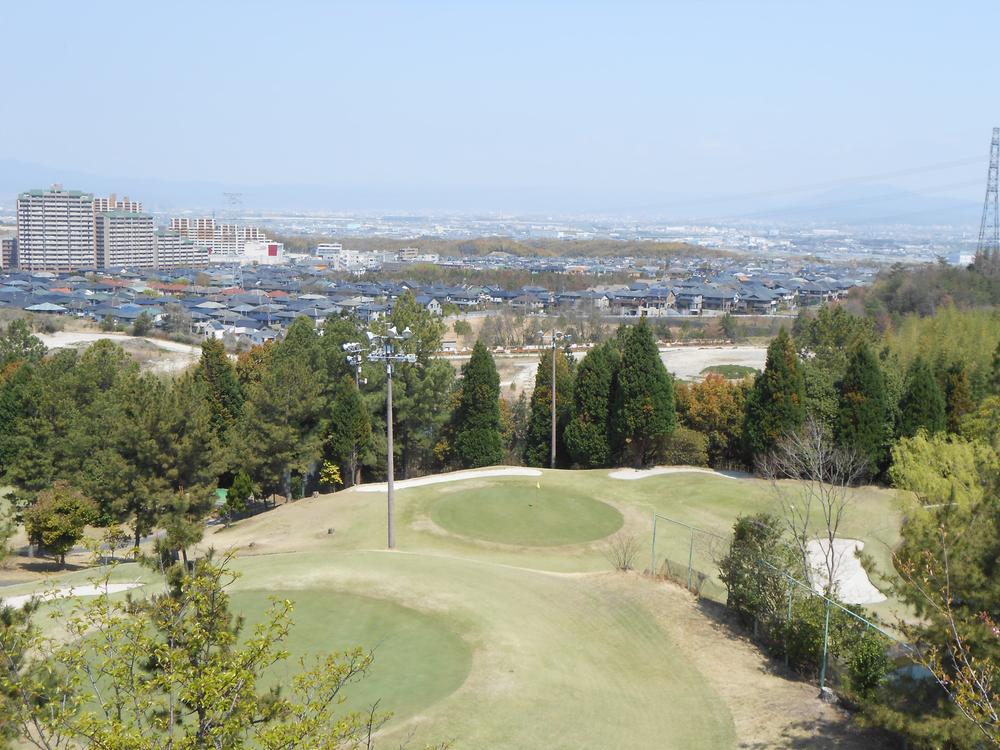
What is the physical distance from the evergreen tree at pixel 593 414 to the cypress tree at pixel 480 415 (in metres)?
2.88

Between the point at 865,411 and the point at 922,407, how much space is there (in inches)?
70.9

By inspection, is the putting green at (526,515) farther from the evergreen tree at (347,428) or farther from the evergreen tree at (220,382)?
the evergreen tree at (220,382)

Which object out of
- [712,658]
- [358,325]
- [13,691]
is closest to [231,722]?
[13,691]

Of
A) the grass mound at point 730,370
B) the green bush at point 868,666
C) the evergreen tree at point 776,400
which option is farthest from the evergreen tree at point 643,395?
the grass mound at point 730,370

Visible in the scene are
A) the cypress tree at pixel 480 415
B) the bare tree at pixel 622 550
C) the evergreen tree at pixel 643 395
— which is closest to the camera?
the bare tree at pixel 622 550

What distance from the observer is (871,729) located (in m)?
11.5

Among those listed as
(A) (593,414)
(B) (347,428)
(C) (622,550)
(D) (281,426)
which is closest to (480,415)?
(A) (593,414)

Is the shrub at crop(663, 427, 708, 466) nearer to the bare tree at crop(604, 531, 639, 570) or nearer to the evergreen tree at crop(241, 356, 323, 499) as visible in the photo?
the bare tree at crop(604, 531, 639, 570)

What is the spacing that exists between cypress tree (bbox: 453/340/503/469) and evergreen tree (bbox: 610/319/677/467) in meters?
4.78

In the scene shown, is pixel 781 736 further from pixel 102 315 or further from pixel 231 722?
pixel 102 315

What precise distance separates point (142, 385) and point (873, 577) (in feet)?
68.6

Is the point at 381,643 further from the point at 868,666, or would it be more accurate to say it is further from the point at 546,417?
the point at 546,417

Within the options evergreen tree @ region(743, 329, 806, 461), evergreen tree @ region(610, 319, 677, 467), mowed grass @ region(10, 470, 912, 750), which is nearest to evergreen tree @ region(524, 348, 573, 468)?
evergreen tree @ region(610, 319, 677, 467)

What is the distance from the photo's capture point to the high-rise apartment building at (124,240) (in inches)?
5984
